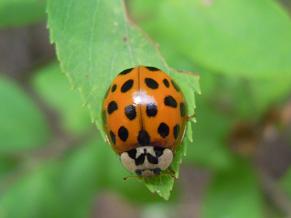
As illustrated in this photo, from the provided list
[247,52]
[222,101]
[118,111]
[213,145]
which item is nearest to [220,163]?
[213,145]

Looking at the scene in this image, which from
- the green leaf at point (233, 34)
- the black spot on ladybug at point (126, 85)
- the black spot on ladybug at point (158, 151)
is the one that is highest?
the green leaf at point (233, 34)

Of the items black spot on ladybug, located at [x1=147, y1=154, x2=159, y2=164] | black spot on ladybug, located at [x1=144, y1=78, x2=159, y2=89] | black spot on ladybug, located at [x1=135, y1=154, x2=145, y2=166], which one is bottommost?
black spot on ladybug, located at [x1=135, y1=154, x2=145, y2=166]

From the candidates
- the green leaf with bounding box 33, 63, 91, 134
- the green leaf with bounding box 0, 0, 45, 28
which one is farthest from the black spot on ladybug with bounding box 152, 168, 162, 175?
the green leaf with bounding box 33, 63, 91, 134

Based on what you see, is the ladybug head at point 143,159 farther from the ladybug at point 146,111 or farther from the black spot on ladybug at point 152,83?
the black spot on ladybug at point 152,83

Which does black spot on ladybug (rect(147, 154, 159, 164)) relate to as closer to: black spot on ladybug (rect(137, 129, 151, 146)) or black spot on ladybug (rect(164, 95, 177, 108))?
black spot on ladybug (rect(137, 129, 151, 146))

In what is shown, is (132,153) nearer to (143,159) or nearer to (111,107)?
(143,159)

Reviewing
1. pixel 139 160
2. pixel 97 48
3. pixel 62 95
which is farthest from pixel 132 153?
pixel 62 95

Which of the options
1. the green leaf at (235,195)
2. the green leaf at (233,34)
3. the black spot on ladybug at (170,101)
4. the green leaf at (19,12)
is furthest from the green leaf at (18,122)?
the black spot on ladybug at (170,101)
